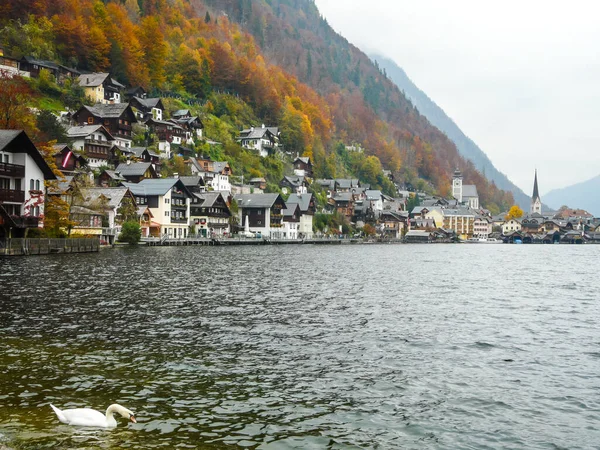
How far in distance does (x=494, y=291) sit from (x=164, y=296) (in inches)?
965

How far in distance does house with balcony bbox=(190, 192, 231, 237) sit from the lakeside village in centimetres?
21

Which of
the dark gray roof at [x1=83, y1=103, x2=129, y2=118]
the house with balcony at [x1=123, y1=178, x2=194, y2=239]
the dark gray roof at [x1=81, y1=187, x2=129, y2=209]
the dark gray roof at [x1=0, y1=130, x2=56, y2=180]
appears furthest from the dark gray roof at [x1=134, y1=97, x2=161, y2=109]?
the dark gray roof at [x1=0, y1=130, x2=56, y2=180]

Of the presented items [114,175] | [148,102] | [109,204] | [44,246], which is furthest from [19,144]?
[148,102]

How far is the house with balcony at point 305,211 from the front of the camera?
476 ft

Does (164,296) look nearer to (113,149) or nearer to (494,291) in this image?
(494,291)

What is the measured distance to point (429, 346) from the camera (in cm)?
2147

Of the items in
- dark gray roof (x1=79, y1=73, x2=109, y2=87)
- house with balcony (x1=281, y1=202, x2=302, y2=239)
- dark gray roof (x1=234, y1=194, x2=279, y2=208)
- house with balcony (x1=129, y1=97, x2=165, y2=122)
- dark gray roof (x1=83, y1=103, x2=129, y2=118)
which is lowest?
house with balcony (x1=281, y1=202, x2=302, y2=239)

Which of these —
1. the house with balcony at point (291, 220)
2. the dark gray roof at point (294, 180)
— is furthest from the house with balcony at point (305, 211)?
the dark gray roof at point (294, 180)

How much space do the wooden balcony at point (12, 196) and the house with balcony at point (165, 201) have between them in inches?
1515

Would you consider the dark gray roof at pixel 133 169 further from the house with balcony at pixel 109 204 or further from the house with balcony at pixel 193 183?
the house with balcony at pixel 109 204

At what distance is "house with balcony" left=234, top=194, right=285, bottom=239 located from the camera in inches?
5094

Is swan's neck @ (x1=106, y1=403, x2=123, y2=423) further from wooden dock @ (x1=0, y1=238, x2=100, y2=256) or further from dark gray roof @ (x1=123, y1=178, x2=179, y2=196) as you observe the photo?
dark gray roof @ (x1=123, y1=178, x2=179, y2=196)

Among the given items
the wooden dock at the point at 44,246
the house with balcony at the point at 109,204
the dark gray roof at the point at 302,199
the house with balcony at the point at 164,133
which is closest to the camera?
the wooden dock at the point at 44,246

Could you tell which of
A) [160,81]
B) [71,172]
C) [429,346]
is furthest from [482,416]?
[160,81]
